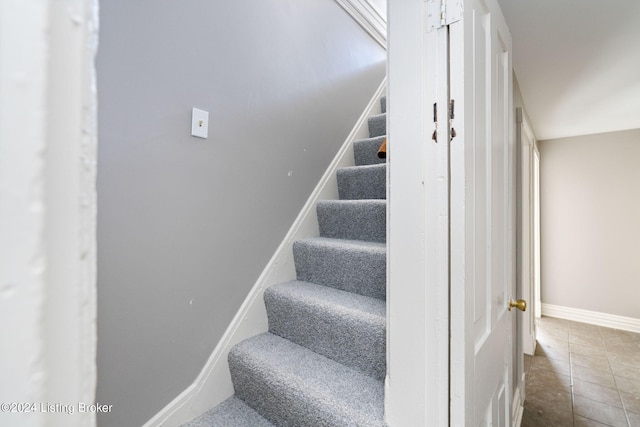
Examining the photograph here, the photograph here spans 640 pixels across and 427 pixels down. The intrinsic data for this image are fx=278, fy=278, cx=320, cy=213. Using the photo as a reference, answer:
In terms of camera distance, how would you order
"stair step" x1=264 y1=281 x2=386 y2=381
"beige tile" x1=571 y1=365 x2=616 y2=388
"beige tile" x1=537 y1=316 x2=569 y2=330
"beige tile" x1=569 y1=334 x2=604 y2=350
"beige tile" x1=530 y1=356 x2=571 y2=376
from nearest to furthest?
"stair step" x1=264 y1=281 x2=386 y2=381, "beige tile" x1=571 y1=365 x2=616 y2=388, "beige tile" x1=530 y1=356 x2=571 y2=376, "beige tile" x1=569 y1=334 x2=604 y2=350, "beige tile" x1=537 y1=316 x2=569 y2=330

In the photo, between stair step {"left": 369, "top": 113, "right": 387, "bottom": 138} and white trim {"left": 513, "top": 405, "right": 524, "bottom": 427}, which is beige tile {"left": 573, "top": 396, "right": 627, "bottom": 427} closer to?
white trim {"left": 513, "top": 405, "right": 524, "bottom": 427}

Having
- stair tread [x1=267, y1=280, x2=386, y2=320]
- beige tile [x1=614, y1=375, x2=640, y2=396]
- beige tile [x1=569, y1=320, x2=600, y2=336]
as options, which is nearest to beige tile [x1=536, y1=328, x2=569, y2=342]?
beige tile [x1=569, y1=320, x2=600, y2=336]

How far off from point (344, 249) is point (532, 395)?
1.91 m

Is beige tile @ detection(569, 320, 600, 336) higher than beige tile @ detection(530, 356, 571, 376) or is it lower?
higher

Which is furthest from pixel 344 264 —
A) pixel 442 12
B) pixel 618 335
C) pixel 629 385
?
pixel 618 335

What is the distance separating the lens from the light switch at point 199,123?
1083mm

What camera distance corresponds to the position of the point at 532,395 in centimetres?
198

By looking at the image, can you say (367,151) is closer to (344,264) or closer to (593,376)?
(344,264)

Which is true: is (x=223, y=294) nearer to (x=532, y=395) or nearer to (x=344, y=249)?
(x=344, y=249)

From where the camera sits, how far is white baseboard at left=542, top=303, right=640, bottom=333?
2.88 meters

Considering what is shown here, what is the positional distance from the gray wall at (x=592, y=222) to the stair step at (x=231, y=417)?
3.71 meters

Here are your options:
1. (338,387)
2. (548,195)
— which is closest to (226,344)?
(338,387)

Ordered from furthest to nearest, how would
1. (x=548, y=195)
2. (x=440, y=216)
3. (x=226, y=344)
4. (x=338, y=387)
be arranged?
1. (x=548, y=195)
2. (x=226, y=344)
3. (x=338, y=387)
4. (x=440, y=216)

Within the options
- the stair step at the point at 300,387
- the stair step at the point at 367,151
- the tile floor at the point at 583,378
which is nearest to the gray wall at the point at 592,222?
the tile floor at the point at 583,378
